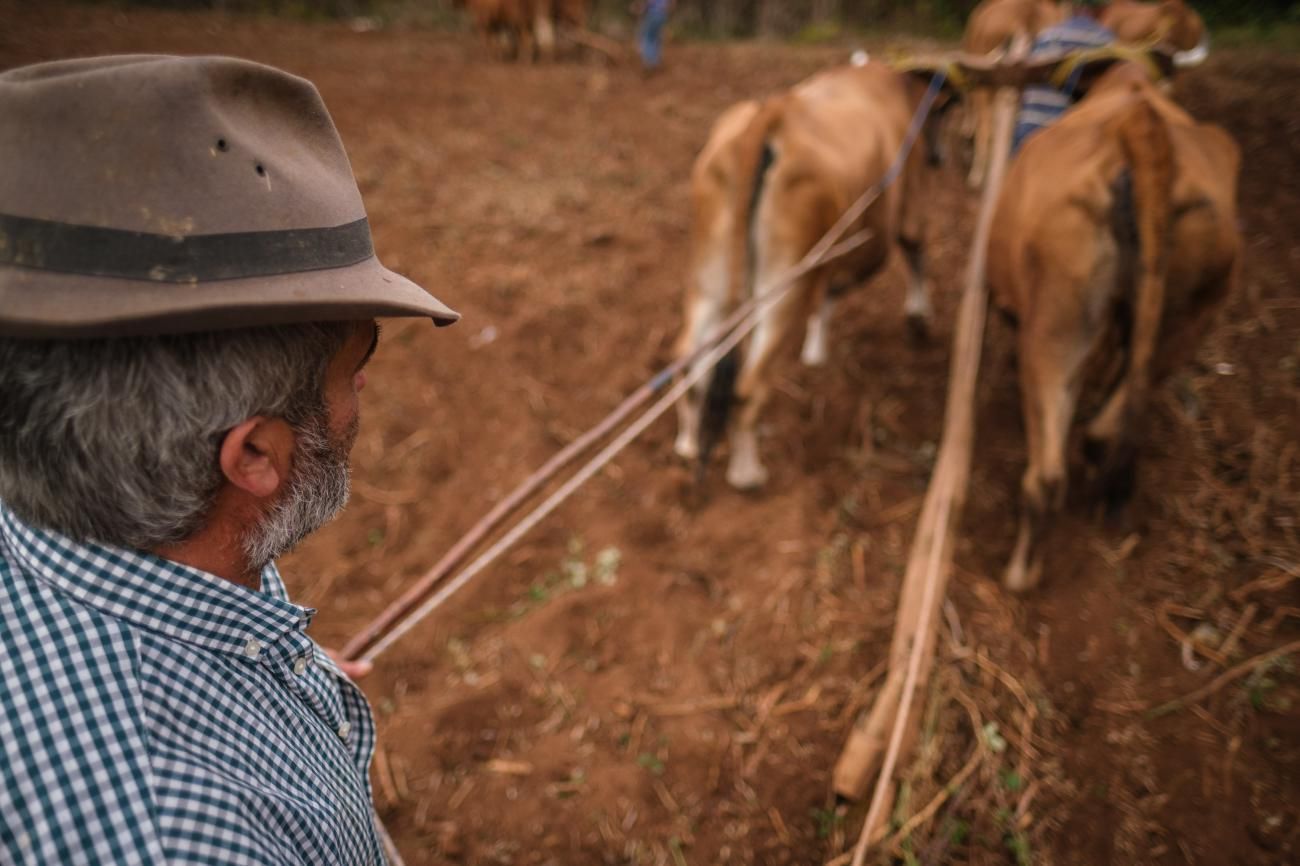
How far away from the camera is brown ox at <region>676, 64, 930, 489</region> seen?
3.38 metres

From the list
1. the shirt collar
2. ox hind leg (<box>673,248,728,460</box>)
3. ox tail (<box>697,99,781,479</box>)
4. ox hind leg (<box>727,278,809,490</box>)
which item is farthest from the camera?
ox hind leg (<box>673,248,728,460</box>)

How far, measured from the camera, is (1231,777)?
244 centimetres

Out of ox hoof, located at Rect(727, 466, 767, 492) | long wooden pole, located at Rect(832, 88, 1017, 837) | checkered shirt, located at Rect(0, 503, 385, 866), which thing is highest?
checkered shirt, located at Rect(0, 503, 385, 866)

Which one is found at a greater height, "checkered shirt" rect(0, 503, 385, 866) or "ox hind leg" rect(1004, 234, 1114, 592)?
"checkered shirt" rect(0, 503, 385, 866)

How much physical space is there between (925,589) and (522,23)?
500 inches

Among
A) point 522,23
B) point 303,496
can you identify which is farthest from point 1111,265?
point 522,23

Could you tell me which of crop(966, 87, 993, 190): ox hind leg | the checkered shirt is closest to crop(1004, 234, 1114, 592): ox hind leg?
the checkered shirt

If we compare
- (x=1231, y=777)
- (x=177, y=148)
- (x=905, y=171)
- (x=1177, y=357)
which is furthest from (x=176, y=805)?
(x=905, y=171)

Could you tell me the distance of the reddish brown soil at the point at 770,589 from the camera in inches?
97.8

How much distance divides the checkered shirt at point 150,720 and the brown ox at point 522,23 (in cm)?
1329

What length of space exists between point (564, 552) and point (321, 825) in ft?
8.27

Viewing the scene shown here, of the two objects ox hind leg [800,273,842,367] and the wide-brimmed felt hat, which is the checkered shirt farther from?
ox hind leg [800,273,842,367]

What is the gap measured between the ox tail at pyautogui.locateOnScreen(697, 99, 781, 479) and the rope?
0.28 feet

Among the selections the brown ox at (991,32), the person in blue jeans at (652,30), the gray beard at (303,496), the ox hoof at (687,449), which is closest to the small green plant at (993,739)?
the ox hoof at (687,449)
